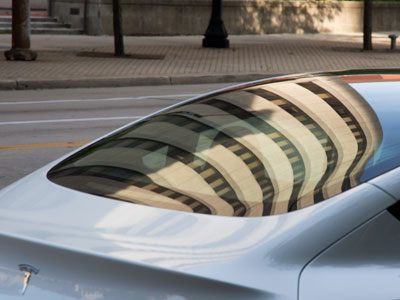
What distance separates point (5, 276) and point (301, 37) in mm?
27828

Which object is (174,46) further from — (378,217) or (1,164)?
(378,217)

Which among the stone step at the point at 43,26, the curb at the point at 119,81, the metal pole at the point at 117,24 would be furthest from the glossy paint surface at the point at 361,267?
the stone step at the point at 43,26

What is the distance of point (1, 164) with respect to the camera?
866 centimetres

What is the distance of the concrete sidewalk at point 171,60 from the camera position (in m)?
16.8

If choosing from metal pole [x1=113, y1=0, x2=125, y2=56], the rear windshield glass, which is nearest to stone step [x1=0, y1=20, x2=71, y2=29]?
A: metal pole [x1=113, y1=0, x2=125, y2=56]

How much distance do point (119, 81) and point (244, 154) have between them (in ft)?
46.0

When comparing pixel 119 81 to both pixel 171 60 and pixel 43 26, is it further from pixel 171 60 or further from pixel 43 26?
pixel 43 26

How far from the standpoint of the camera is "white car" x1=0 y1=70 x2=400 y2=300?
229cm

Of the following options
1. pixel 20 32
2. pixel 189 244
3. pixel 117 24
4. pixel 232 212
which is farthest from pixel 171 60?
pixel 189 244

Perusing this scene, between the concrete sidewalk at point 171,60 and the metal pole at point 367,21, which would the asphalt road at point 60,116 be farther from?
the metal pole at point 367,21

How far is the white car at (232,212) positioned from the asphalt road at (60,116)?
4878mm

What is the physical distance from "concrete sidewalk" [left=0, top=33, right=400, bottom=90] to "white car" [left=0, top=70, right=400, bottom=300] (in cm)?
1323

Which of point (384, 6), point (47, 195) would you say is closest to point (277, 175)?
point (47, 195)

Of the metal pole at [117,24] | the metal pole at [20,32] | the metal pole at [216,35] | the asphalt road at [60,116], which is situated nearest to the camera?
the asphalt road at [60,116]
